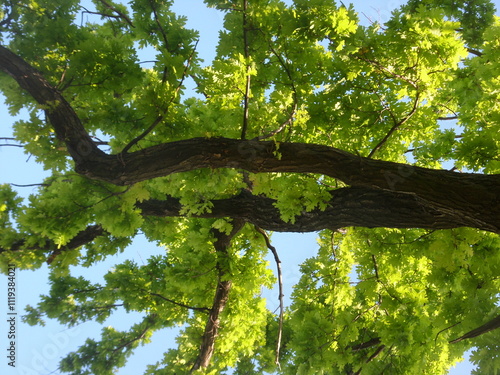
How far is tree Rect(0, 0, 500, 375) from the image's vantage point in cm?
353

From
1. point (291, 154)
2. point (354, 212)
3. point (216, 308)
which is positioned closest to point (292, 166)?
point (291, 154)

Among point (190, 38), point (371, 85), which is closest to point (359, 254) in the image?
point (371, 85)

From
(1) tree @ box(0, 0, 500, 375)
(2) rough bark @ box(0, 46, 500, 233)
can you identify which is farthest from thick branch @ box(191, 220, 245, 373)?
(2) rough bark @ box(0, 46, 500, 233)

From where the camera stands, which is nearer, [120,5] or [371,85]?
[371,85]

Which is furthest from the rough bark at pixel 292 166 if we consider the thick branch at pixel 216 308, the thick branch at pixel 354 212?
the thick branch at pixel 216 308

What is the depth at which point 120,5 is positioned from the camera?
6.91m

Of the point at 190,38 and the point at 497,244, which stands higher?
the point at 190,38

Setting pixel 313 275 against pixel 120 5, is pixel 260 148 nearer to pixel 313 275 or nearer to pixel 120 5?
pixel 313 275

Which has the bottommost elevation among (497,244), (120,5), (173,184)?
(497,244)

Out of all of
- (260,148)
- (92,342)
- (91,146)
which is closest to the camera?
(260,148)

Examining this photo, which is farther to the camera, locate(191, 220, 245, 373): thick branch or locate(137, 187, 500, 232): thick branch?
locate(191, 220, 245, 373): thick branch

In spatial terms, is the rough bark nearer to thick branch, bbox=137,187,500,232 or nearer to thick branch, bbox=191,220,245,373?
thick branch, bbox=137,187,500,232

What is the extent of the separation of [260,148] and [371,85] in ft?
5.86

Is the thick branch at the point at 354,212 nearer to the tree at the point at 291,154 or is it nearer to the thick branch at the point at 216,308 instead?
the tree at the point at 291,154
